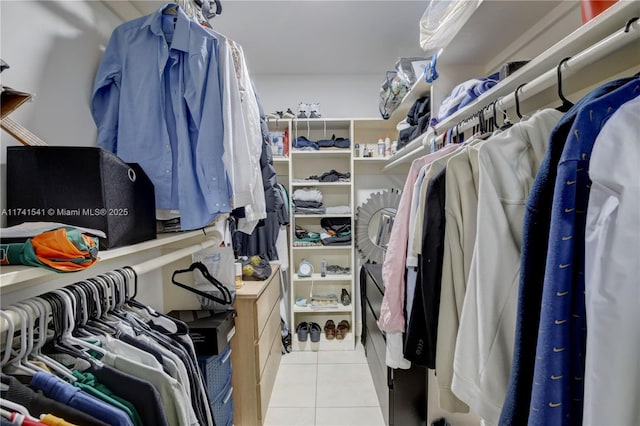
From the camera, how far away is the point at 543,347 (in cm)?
43

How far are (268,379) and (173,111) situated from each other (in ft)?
5.49

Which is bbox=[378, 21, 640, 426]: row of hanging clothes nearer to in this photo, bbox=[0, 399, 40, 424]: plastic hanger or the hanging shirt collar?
bbox=[0, 399, 40, 424]: plastic hanger

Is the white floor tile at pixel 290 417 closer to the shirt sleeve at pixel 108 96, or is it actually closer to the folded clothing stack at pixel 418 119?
the shirt sleeve at pixel 108 96

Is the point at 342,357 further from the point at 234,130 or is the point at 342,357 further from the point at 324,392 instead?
the point at 234,130

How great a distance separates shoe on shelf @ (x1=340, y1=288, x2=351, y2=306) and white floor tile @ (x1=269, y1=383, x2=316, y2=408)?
0.76 metres

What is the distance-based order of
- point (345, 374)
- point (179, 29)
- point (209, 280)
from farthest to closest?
1. point (345, 374)
2. point (209, 280)
3. point (179, 29)

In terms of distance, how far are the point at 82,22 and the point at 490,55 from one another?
64.4 inches

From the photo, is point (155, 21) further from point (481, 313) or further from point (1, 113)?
point (481, 313)

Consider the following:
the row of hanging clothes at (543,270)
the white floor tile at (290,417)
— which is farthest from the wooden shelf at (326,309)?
the row of hanging clothes at (543,270)

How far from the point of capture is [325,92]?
2.81m

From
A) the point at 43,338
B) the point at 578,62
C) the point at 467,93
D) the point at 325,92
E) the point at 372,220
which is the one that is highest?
the point at 325,92

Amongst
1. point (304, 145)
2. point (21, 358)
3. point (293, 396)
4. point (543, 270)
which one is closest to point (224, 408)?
point (293, 396)

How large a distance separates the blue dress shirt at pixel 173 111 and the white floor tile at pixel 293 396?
1.49 m

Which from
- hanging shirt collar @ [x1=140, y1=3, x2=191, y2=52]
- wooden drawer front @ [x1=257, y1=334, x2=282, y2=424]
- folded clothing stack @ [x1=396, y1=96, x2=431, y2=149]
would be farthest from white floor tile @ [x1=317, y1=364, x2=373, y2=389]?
hanging shirt collar @ [x1=140, y1=3, x2=191, y2=52]
